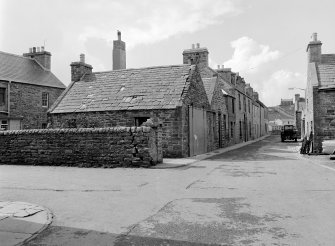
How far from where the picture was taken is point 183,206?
7.12 meters

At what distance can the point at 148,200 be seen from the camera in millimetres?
7809

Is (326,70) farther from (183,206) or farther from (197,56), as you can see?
(183,206)

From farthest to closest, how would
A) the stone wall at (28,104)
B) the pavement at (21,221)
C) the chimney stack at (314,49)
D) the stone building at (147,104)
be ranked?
the stone wall at (28,104) → the chimney stack at (314,49) → the stone building at (147,104) → the pavement at (21,221)

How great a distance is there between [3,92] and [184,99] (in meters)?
20.7

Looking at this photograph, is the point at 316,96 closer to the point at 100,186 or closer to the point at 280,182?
the point at 280,182

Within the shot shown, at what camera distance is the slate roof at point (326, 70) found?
68.8ft

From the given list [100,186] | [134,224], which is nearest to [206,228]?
[134,224]

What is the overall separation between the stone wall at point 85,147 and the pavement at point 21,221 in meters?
7.39

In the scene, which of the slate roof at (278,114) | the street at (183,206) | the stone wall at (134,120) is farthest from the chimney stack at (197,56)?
the slate roof at (278,114)

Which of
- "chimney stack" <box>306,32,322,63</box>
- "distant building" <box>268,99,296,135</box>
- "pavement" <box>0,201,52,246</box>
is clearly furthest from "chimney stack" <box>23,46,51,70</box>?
"distant building" <box>268,99,296,135</box>

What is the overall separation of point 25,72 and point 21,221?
105 ft

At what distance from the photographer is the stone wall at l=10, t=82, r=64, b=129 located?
3183cm

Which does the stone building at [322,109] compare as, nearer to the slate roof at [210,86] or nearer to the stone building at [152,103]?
the stone building at [152,103]

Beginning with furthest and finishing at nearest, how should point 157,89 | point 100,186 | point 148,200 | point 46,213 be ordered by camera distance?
point 157,89 < point 100,186 < point 148,200 < point 46,213
